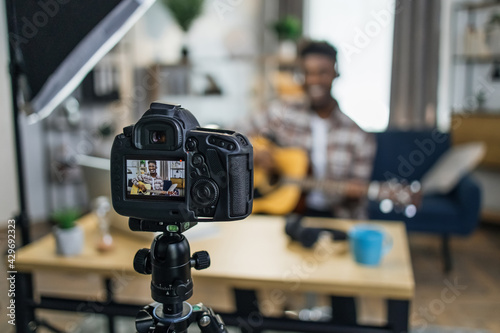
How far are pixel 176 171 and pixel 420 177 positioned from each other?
276 centimetres

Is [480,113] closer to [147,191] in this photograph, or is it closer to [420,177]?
[420,177]

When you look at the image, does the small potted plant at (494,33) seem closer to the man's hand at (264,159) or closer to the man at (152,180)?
the man's hand at (264,159)

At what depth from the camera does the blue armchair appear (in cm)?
260

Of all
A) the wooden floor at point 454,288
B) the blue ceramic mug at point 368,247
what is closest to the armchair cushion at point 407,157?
the wooden floor at point 454,288

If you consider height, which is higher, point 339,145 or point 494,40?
point 494,40

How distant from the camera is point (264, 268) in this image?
1214 mm

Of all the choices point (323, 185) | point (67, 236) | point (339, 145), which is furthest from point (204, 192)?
point (339, 145)

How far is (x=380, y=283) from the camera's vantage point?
111 cm

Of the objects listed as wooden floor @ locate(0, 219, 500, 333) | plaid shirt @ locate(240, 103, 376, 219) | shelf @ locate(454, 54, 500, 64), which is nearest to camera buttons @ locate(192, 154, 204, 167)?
wooden floor @ locate(0, 219, 500, 333)

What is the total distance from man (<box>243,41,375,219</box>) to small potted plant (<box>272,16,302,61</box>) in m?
1.43

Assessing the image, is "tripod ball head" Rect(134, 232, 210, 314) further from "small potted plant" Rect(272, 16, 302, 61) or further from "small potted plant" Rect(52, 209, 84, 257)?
"small potted plant" Rect(272, 16, 302, 61)

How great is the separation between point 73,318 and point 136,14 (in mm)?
1813

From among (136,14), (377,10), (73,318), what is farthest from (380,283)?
(377,10)

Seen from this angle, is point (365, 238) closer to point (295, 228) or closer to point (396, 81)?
point (295, 228)
